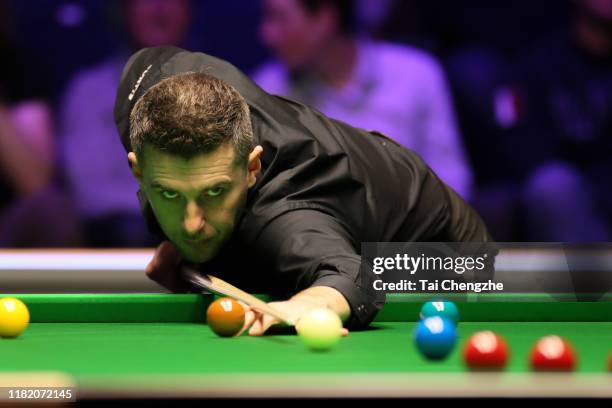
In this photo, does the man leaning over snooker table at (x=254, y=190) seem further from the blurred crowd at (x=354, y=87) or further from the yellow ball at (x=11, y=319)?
the blurred crowd at (x=354, y=87)

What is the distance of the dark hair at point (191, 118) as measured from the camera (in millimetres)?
3350

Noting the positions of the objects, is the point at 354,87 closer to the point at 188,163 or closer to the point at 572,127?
the point at 572,127

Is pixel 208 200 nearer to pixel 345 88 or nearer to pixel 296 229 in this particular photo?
pixel 296 229

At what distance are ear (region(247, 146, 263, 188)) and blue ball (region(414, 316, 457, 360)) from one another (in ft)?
3.82

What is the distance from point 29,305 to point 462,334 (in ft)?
4.13

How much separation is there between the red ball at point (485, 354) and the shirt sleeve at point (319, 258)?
2.87 ft

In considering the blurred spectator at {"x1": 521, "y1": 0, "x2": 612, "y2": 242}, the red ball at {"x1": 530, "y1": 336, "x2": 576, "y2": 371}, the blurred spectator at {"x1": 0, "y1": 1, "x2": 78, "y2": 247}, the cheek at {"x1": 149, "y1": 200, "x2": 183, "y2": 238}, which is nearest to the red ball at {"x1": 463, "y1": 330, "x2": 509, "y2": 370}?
the red ball at {"x1": 530, "y1": 336, "x2": 576, "y2": 371}

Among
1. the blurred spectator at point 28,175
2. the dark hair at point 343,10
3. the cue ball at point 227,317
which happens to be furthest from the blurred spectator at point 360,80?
the cue ball at point 227,317

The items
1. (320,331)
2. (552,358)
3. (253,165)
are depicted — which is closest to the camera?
(552,358)

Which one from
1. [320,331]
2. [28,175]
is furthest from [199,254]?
[28,175]

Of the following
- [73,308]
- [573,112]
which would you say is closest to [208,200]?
[73,308]

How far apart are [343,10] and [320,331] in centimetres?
581

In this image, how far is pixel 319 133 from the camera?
4020 mm

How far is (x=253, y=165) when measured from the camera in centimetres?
358
